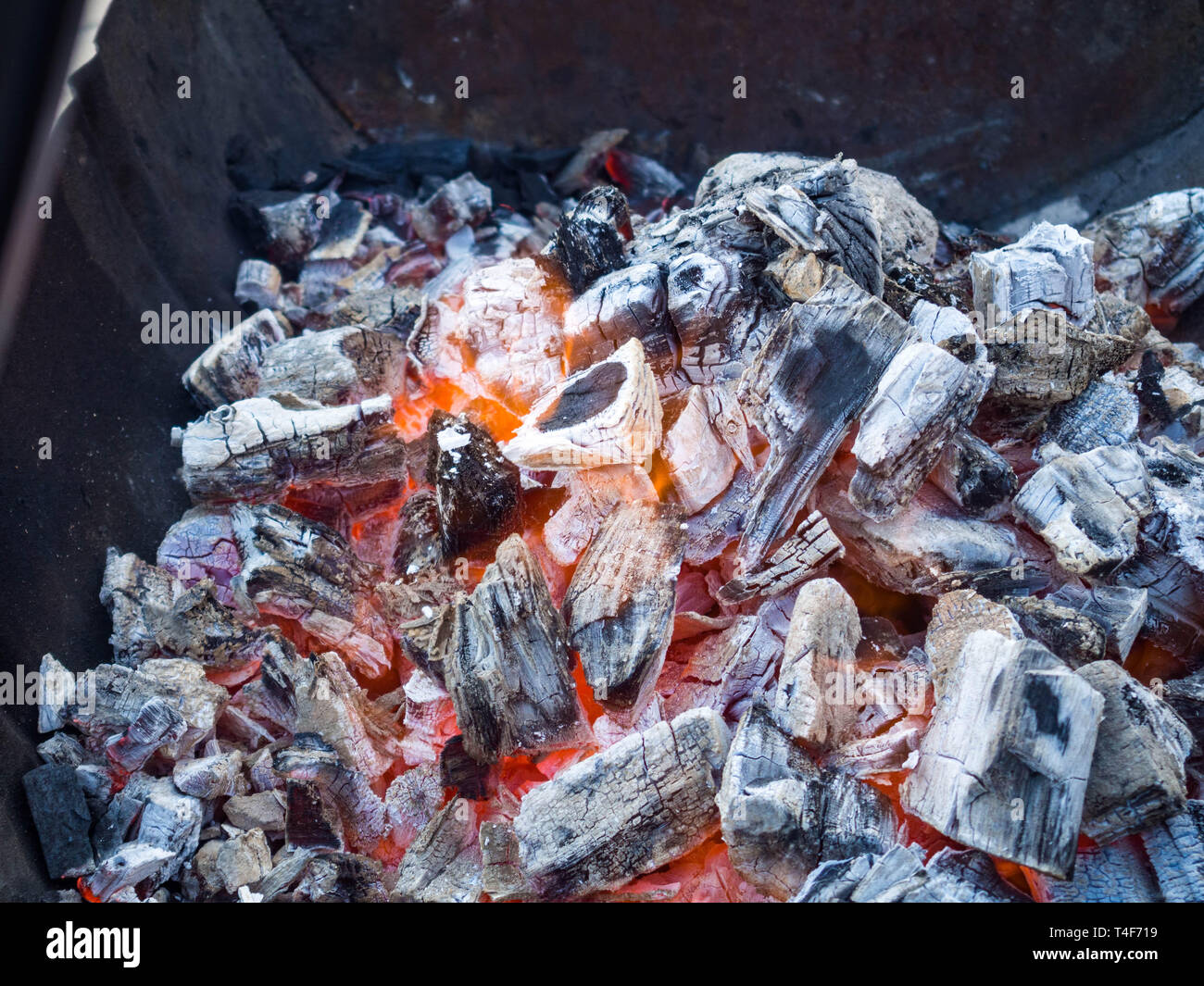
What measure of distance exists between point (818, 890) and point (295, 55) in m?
4.72

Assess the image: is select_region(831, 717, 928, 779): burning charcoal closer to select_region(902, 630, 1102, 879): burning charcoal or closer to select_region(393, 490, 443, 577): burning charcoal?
select_region(902, 630, 1102, 879): burning charcoal

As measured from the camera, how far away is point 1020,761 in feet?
6.37

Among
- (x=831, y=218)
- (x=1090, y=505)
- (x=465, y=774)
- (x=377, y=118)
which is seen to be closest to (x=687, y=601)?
(x=465, y=774)

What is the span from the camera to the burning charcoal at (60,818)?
230 cm

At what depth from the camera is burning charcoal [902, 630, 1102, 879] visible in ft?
6.27

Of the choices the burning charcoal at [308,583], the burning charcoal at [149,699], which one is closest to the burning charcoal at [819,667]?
the burning charcoal at [308,583]

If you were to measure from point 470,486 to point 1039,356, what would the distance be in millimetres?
1827

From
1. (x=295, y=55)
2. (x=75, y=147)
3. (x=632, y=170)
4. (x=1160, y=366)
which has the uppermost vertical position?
(x=295, y=55)

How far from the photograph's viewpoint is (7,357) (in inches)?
107

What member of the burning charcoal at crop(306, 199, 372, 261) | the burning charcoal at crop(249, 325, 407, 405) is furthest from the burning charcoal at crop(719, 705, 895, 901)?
the burning charcoal at crop(306, 199, 372, 261)

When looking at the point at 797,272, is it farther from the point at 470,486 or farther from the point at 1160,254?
the point at 1160,254

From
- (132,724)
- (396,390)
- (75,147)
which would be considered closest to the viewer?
(132,724)
